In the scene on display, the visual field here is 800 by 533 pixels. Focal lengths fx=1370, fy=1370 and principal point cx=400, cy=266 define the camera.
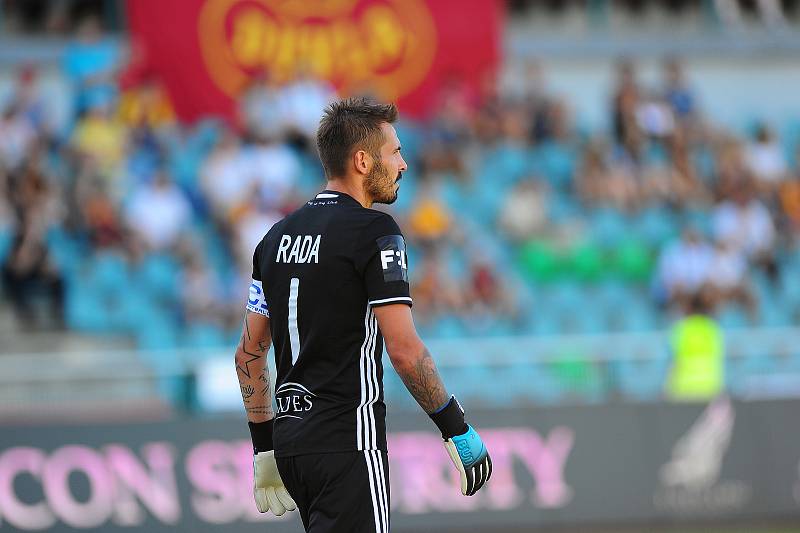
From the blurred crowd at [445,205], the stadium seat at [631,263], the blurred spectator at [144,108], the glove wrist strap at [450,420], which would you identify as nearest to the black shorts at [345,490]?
the glove wrist strap at [450,420]

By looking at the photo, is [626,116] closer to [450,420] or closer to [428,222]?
[428,222]

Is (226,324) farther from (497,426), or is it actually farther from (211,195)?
(497,426)

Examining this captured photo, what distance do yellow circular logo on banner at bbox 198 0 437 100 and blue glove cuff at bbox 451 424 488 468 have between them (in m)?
13.0

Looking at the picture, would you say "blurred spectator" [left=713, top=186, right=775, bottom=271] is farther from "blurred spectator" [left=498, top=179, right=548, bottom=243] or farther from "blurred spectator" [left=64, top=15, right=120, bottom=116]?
"blurred spectator" [left=64, top=15, right=120, bottom=116]

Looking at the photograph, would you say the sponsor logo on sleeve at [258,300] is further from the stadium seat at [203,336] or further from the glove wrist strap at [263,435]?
the stadium seat at [203,336]

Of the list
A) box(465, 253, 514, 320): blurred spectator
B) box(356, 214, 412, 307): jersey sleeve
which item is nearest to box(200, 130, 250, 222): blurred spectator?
box(465, 253, 514, 320): blurred spectator

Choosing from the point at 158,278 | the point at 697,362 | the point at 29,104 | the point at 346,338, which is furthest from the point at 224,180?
the point at 346,338

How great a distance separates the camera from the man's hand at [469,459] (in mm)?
5020

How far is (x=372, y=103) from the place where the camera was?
521 cm

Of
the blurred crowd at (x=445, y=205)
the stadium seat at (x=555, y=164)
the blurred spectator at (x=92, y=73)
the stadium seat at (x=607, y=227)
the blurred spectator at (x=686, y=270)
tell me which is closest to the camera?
the blurred crowd at (x=445, y=205)

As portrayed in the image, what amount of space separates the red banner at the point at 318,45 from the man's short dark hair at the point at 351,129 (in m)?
12.1

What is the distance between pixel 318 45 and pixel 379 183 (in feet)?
44.0

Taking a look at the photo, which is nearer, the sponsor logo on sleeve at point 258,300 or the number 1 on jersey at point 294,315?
the number 1 on jersey at point 294,315

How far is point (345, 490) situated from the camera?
5.02 m
